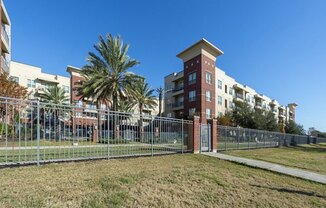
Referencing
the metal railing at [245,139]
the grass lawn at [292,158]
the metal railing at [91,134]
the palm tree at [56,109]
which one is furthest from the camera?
the metal railing at [245,139]

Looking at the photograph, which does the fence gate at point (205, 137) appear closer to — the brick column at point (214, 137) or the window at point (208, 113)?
the brick column at point (214, 137)

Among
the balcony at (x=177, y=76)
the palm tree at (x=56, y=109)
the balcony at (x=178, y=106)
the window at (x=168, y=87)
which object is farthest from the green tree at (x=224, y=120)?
the palm tree at (x=56, y=109)

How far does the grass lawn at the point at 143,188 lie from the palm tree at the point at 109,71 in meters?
16.6

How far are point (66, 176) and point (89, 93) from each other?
18.7m

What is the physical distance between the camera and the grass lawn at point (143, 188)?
190 inches

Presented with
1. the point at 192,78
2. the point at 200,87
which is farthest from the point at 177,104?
the point at 200,87

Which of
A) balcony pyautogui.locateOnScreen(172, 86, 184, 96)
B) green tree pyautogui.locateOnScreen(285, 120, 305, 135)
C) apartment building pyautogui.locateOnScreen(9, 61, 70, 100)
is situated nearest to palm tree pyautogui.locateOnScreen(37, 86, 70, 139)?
apartment building pyautogui.locateOnScreen(9, 61, 70, 100)

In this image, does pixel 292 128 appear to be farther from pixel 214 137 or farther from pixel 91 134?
pixel 91 134

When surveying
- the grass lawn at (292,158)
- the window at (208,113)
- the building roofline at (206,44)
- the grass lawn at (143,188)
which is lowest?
the grass lawn at (292,158)

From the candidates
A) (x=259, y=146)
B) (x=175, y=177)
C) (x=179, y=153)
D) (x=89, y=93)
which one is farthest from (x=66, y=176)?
(x=259, y=146)

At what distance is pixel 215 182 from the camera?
7188 millimetres

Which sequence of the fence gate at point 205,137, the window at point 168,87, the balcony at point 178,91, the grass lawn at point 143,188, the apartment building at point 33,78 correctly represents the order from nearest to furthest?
1. the grass lawn at point 143,188
2. the fence gate at point 205,137
3. the apartment building at point 33,78
4. the balcony at point 178,91
5. the window at point 168,87

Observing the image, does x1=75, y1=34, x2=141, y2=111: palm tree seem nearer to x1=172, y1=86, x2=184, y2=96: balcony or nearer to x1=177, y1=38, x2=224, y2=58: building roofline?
x1=177, y1=38, x2=224, y2=58: building roofline

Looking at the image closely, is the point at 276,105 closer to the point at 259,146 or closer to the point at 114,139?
the point at 259,146
